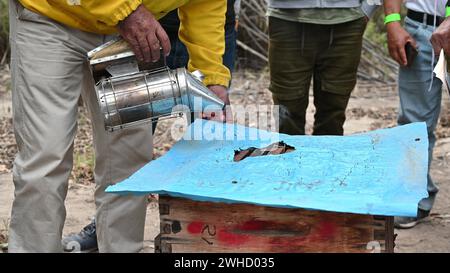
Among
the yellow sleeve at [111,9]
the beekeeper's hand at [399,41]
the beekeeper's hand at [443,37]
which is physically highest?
the yellow sleeve at [111,9]

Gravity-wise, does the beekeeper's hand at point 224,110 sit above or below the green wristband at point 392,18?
below

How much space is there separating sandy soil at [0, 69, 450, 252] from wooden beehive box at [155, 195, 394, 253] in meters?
1.23

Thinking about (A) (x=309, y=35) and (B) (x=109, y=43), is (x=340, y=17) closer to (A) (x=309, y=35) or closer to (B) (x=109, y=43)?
(A) (x=309, y=35)

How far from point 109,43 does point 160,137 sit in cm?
282

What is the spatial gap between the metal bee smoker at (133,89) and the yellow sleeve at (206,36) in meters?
0.35

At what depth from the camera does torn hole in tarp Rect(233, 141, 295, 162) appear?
2635 millimetres

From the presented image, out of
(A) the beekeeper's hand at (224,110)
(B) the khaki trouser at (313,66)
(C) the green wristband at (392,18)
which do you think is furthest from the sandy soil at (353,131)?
(C) the green wristband at (392,18)

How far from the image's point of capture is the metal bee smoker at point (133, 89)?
2.61 m

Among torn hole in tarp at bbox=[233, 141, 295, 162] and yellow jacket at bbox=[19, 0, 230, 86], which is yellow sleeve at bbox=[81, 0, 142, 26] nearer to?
yellow jacket at bbox=[19, 0, 230, 86]

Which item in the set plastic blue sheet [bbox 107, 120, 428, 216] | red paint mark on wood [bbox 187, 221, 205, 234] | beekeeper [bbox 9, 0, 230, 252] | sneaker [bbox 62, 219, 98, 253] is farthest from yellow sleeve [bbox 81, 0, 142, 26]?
sneaker [bbox 62, 219, 98, 253]

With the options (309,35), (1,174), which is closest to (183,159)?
(309,35)

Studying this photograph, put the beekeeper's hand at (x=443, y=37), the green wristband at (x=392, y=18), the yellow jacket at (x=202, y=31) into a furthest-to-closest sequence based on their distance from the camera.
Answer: the green wristband at (x=392, y=18)
the beekeeper's hand at (x=443, y=37)
the yellow jacket at (x=202, y=31)

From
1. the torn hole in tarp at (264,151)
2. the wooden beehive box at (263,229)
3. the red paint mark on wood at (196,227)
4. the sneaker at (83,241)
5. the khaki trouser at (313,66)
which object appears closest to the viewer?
the wooden beehive box at (263,229)

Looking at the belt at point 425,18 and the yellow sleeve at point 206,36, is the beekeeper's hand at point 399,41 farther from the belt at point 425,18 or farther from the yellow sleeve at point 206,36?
the yellow sleeve at point 206,36
